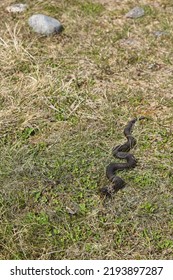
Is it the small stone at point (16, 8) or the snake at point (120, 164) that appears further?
the small stone at point (16, 8)

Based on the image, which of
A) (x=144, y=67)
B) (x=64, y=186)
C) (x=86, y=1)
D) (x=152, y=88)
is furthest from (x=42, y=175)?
(x=86, y=1)

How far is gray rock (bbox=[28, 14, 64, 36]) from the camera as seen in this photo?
27.0 feet

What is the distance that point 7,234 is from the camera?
15.4 feet

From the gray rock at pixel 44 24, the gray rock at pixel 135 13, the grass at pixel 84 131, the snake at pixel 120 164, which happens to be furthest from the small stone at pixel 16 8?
the snake at pixel 120 164

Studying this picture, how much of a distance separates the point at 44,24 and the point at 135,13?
1741 mm

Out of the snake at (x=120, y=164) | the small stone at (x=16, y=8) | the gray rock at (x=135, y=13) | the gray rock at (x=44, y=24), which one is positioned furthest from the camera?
the small stone at (x=16, y=8)

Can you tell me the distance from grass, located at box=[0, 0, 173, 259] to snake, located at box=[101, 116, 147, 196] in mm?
74

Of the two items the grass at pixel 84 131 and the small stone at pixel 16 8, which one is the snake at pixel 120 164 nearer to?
the grass at pixel 84 131

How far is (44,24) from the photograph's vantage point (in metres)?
8.24

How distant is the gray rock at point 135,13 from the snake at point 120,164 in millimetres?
3293

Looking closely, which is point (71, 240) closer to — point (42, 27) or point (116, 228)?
point (116, 228)

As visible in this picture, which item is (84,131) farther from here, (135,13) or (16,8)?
(16,8)

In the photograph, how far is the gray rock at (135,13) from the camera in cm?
887

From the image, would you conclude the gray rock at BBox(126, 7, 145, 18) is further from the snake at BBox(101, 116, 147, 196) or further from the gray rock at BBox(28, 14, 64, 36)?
the snake at BBox(101, 116, 147, 196)
